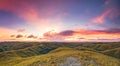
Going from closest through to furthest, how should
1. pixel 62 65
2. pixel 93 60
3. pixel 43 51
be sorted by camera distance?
pixel 62 65
pixel 93 60
pixel 43 51

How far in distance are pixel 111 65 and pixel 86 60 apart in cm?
1077

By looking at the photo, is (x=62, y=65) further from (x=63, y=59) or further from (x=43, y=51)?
(x=43, y=51)

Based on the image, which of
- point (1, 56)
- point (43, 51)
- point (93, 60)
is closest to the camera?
point (93, 60)

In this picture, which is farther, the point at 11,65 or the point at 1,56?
the point at 1,56

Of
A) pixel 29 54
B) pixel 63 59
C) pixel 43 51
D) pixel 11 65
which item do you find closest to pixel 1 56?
pixel 29 54

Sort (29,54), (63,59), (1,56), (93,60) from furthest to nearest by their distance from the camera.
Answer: (29,54)
(1,56)
(93,60)
(63,59)

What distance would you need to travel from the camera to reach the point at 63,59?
201ft

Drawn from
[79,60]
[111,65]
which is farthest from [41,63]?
[111,65]

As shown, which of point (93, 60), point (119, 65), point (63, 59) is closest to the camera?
point (63, 59)

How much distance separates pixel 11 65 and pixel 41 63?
18540 mm

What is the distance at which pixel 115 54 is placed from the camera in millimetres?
105375

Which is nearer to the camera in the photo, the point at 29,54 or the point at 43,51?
the point at 29,54

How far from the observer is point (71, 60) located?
58.6 meters

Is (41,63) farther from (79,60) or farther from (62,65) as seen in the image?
(79,60)
